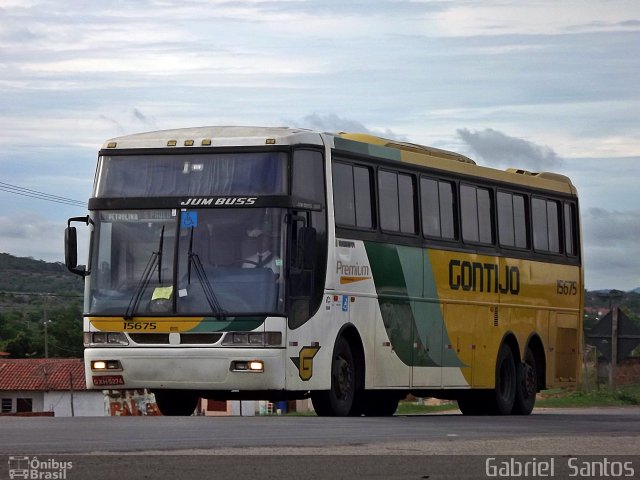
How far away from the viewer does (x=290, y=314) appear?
2031cm

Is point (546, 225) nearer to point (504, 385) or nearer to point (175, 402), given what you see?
point (504, 385)

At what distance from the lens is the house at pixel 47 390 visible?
259 ft

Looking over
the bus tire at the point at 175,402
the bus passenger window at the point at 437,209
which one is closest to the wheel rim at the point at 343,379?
the bus tire at the point at 175,402

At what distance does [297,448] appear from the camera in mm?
13031

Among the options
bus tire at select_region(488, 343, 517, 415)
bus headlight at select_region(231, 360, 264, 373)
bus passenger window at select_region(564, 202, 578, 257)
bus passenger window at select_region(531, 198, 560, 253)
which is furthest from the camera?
bus passenger window at select_region(564, 202, 578, 257)

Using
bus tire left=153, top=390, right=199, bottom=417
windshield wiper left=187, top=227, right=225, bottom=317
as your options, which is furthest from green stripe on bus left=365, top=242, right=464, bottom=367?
bus tire left=153, top=390, right=199, bottom=417

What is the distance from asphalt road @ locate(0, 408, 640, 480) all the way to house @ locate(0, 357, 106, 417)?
203ft

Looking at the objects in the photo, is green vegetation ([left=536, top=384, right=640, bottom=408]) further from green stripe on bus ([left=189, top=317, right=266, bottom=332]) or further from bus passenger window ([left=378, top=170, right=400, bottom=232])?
green stripe on bus ([left=189, top=317, right=266, bottom=332])

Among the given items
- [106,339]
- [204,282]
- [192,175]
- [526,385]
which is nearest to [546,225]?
[526,385]

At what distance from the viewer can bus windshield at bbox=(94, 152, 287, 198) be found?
2069 cm
